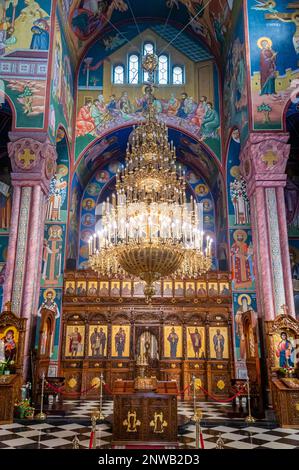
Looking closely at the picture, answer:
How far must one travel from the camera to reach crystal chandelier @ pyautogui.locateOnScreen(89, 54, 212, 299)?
6855 millimetres

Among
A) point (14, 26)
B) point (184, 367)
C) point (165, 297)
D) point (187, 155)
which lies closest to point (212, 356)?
point (184, 367)

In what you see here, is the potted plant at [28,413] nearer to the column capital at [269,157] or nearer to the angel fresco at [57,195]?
the angel fresco at [57,195]

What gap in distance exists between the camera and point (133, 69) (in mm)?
16297

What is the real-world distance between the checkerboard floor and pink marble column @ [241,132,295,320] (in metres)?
2.70

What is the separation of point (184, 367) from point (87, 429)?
232 inches

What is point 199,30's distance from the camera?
50.8 ft

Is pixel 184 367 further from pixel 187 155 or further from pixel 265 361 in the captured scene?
pixel 187 155

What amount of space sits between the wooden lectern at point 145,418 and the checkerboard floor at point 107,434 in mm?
284

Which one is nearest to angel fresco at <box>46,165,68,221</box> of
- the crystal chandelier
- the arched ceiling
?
the arched ceiling

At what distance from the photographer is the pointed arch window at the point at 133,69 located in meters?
16.1

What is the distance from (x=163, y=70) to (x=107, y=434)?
14232 mm

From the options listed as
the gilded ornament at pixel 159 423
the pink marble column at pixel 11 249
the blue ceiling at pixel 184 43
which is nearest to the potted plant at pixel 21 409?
the pink marble column at pixel 11 249

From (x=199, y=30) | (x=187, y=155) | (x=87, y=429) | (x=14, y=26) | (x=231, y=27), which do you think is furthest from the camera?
(x=187, y=155)

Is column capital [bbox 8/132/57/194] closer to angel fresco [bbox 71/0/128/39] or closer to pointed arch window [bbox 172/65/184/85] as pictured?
angel fresco [bbox 71/0/128/39]
